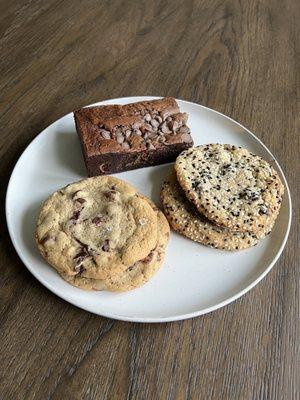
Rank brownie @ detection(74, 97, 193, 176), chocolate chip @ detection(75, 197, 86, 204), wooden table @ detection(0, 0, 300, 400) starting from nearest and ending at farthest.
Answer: wooden table @ detection(0, 0, 300, 400), chocolate chip @ detection(75, 197, 86, 204), brownie @ detection(74, 97, 193, 176)

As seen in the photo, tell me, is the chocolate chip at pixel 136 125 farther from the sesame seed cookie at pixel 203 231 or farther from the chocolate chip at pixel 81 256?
the chocolate chip at pixel 81 256

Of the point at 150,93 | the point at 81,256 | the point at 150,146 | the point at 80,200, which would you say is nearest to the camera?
the point at 81,256

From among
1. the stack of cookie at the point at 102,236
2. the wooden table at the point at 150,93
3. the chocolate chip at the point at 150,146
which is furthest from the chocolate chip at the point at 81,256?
the chocolate chip at the point at 150,146

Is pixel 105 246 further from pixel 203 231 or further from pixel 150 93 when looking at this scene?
pixel 150 93

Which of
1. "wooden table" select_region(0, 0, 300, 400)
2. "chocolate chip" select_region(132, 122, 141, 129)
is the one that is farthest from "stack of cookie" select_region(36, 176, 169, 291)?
"chocolate chip" select_region(132, 122, 141, 129)

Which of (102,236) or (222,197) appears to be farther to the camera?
Result: (222,197)

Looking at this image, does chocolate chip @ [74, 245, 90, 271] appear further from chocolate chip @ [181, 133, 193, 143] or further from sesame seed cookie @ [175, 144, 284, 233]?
chocolate chip @ [181, 133, 193, 143]

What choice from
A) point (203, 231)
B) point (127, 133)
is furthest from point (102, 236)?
point (127, 133)

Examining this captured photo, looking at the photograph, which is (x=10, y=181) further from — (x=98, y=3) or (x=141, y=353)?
(x=98, y=3)

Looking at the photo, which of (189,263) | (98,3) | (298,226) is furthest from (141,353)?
(98,3)
